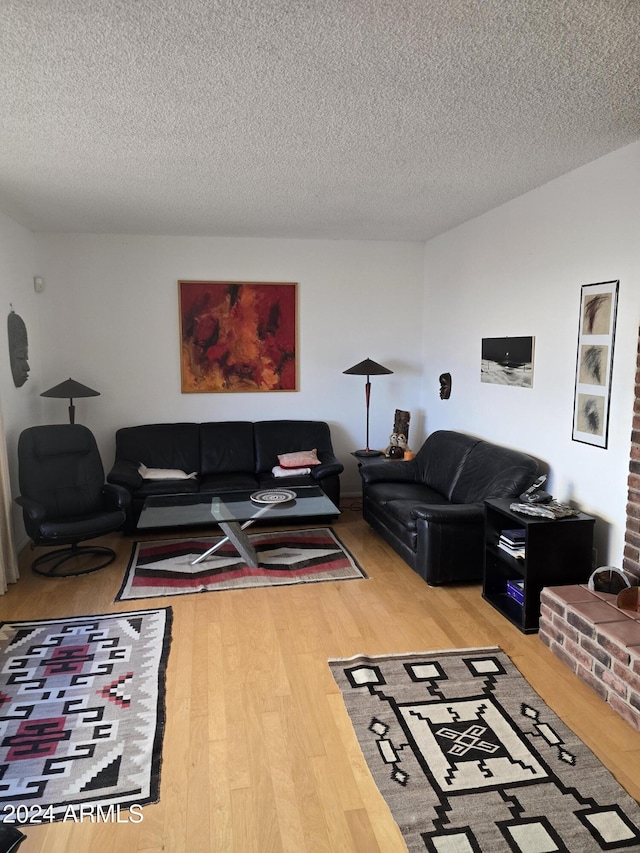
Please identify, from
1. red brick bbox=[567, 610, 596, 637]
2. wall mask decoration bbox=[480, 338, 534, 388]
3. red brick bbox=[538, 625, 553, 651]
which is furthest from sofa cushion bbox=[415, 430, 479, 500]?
red brick bbox=[567, 610, 596, 637]

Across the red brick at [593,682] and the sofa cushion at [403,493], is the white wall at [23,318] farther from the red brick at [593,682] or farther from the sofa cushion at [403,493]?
the red brick at [593,682]

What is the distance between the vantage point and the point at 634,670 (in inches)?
98.2

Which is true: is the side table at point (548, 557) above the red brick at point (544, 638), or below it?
above

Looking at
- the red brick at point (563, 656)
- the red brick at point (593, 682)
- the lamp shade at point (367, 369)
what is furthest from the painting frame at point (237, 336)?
the red brick at point (593, 682)

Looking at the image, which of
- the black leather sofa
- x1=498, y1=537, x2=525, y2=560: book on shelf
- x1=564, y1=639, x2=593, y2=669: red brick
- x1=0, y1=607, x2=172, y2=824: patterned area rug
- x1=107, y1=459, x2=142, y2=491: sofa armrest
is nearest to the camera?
x1=0, y1=607, x2=172, y2=824: patterned area rug

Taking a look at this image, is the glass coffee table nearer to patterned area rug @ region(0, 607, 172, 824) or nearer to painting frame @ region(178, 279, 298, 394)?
patterned area rug @ region(0, 607, 172, 824)

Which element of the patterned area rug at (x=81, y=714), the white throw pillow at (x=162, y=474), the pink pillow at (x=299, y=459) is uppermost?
the pink pillow at (x=299, y=459)

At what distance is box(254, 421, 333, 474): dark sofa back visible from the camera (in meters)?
5.72

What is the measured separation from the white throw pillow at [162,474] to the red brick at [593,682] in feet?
11.4

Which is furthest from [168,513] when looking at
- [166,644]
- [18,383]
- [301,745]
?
[301,745]

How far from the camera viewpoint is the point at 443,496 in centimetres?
479

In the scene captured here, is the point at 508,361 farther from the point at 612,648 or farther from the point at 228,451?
the point at 228,451

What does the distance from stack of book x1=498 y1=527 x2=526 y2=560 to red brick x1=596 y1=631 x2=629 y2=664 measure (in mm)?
715

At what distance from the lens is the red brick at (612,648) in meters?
2.55
